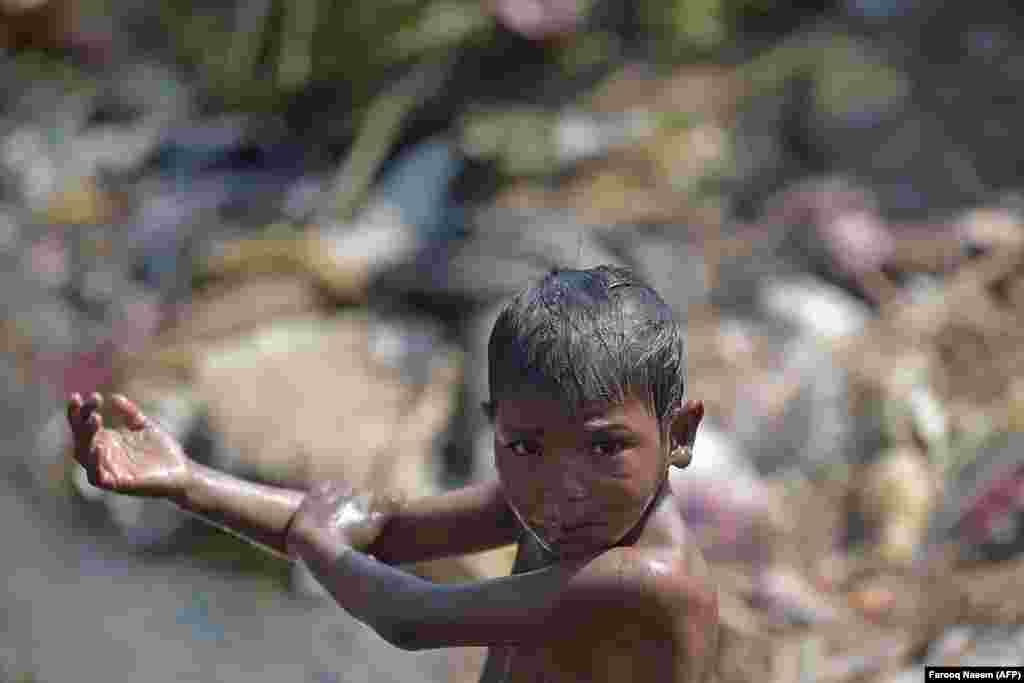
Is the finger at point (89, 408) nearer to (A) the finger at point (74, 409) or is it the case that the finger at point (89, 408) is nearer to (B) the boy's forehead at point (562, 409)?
(A) the finger at point (74, 409)

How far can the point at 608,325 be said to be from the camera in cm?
168

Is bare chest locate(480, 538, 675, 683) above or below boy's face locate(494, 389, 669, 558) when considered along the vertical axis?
below

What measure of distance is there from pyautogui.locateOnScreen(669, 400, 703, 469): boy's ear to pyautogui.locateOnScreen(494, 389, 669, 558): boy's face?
42mm

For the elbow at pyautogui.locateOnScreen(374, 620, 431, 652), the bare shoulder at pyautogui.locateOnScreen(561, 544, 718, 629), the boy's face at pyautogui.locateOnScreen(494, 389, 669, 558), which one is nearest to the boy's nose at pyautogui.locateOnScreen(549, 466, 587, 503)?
the boy's face at pyautogui.locateOnScreen(494, 389, 669, 558)

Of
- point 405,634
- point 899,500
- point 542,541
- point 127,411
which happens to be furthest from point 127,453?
point 899,500

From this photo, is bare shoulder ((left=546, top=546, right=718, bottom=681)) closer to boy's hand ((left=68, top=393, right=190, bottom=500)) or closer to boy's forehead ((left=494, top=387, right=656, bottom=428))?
boy's forehead ((left=494, top=387, right=656, bottom=428))

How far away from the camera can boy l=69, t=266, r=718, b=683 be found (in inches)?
66.4

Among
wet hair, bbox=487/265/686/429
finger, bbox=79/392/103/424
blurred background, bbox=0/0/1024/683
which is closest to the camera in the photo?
wet hair, bbox=487/265/686/429

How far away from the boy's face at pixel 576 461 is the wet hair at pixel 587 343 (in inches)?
0.7

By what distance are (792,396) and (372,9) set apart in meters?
2.52

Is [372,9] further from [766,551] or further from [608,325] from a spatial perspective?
[608,325]

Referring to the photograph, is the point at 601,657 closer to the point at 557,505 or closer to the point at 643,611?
the point at 643,611

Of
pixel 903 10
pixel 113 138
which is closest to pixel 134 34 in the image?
pixel 113 138

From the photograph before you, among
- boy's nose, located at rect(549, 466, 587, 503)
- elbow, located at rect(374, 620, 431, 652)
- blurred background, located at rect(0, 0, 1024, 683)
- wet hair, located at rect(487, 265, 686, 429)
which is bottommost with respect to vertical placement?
blurred background, located at rect(0, 0, 1024, 683)
